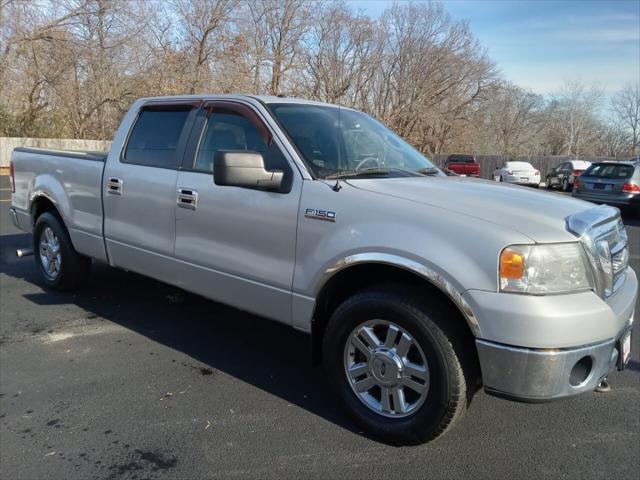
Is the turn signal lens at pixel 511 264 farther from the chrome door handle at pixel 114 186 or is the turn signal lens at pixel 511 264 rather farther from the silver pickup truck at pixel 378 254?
the chrome door handle at pixel 114 186

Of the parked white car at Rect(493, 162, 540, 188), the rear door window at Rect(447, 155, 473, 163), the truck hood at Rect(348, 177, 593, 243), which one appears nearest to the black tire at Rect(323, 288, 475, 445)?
the truck hood at Rect(348, 177, 593, 243)

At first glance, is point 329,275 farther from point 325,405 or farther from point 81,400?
point 81,400

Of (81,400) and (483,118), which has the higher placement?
(483,118)

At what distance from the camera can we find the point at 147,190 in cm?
437

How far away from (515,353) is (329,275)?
1.10 metres

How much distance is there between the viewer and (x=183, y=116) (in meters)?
4.43

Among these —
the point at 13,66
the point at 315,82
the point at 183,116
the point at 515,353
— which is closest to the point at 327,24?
the point at 315,82

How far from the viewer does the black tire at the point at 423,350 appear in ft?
9.19

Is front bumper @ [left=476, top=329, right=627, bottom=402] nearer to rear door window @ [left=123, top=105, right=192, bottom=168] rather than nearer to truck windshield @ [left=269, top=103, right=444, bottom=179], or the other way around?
truck windshield @ [left=269, top=103, right=444, bottom=179]

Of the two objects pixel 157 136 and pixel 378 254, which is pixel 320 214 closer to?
pixel 378 254

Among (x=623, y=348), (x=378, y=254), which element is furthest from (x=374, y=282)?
(x=623, y=348)

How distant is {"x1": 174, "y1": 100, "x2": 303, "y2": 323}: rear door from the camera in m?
3.45

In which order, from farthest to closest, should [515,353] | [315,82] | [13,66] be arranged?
[315,82] < [13,66] < [515,353]

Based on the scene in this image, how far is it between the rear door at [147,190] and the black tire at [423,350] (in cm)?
171
